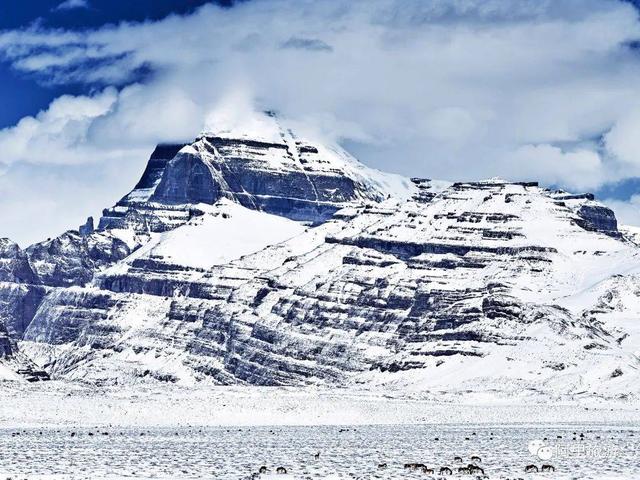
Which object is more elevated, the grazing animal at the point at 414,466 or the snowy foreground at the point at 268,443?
the grazing animal at the point at 414,466

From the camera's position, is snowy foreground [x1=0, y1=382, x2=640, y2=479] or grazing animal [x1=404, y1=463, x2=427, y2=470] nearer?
snowy foreground [x1=0, y1=382, x2=640, y2=479]

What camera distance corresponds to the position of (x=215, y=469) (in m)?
105

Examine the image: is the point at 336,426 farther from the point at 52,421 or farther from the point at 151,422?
the point at 52,421

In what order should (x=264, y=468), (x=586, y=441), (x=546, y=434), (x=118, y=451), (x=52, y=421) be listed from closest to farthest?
(x=264, y=468), (x=118, y=451), (x=586, y=441), (x=546, y=434), (x=52, y=421)

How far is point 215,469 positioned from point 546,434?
192 ft

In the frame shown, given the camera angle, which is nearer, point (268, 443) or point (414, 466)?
point (414, 466)

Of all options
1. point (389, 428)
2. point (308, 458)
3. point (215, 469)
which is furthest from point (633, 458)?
point (389, 428)

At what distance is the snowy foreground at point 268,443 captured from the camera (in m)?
105

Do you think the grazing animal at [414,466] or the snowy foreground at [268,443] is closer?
the snowy foreground at [268,443]

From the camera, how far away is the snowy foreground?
105m

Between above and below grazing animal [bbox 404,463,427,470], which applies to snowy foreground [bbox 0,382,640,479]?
below

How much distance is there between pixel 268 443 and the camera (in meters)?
138

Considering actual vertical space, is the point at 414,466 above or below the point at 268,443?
above

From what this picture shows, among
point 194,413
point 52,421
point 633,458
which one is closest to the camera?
point 633,458
